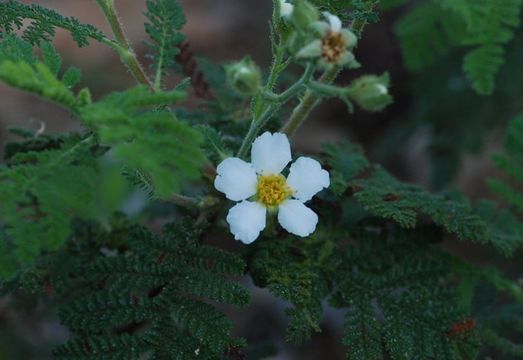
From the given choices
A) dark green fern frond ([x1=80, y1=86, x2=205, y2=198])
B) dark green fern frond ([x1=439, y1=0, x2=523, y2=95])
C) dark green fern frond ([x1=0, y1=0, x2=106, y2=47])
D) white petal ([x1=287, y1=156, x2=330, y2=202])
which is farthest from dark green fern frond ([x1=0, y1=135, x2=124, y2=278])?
dark green fern frond ([x1=439, y1=0, x2=523, y2=95])

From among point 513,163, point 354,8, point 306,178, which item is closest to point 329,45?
point 354,8

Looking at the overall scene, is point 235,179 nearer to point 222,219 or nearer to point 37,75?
point 222,219

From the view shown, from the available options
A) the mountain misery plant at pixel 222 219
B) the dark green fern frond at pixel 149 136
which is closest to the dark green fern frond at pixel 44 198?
the mountain misery plant at pixel 222 219

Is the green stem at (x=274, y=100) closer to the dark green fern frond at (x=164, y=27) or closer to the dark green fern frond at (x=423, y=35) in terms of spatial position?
the dark green fern frond at (x=164, y=27)

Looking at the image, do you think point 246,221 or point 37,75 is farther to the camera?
point 246,221

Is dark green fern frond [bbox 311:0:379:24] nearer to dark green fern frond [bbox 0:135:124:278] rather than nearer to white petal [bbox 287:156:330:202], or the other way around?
white petal [bbox 287:156:330:202]

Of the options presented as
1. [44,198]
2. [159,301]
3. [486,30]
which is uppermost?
[486,30]

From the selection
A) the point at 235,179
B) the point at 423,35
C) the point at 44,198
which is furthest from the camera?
the point at 423,35

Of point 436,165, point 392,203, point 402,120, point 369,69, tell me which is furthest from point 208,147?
point 369,69

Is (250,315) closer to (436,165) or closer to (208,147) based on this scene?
(436,165)
